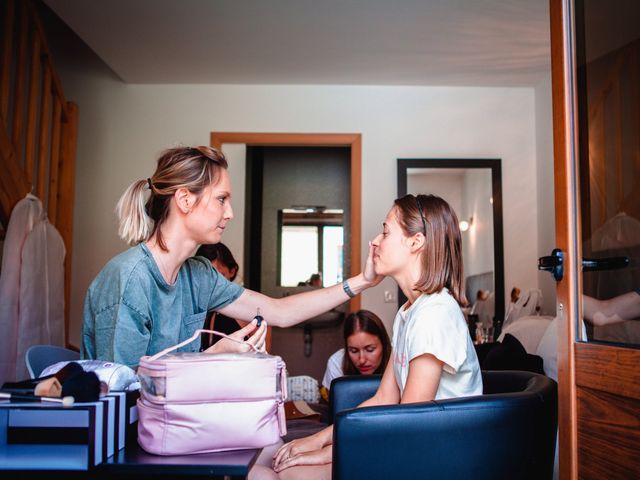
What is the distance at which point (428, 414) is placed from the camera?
52.1 inches

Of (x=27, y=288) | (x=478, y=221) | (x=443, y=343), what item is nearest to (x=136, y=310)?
(x=443, y=343)

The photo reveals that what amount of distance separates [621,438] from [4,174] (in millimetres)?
3113

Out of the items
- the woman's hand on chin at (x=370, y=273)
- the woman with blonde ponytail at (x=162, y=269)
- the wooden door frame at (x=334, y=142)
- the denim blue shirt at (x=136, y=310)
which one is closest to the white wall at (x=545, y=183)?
the wooden door frame at (x=334, y=142)

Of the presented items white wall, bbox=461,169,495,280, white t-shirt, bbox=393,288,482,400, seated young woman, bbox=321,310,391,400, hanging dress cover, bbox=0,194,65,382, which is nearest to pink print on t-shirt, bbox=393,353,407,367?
white t-shirt, bbox=393,288,482,400

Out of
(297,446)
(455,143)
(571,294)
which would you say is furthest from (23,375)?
(455,143)

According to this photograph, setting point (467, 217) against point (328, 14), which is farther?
point (467, 217)

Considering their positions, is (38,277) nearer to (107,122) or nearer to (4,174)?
(4,174)

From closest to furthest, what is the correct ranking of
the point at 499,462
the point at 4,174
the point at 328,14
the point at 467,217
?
the point at 499,462
the point at 4,174
the point at 328,14
the point at 467,217

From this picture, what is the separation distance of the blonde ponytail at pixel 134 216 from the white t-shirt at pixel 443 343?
812 mm

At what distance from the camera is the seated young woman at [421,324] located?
1.53 metres

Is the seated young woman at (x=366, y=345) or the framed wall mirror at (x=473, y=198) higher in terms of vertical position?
the framed wall mirror at (x=473, y=198)

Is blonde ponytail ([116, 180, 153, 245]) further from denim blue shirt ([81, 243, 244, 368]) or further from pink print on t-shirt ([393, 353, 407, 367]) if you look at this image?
pink print on t-shirt ([393, 353, 407, 367])

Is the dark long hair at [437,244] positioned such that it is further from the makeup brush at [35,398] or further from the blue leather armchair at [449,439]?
the makeup brush at [35,398]

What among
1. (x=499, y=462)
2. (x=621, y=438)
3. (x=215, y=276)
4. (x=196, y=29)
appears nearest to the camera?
(x=621, y=438)
